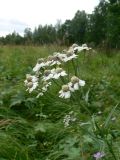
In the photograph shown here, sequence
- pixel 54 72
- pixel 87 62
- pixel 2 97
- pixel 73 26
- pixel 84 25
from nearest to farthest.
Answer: pixel 54 72
pixel 2 97
pixel 87 62
pixel 73 26
pixel 84 25

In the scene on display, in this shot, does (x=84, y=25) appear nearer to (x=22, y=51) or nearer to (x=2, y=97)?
(x=22, y=51)

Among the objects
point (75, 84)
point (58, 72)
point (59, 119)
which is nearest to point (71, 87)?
point (75, 84)

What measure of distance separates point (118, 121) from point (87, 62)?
11.2 ft

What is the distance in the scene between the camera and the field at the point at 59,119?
258 centimetres

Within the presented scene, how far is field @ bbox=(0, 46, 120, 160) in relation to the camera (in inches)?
101

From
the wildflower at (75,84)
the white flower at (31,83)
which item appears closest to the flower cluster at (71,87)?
the wildflower at (75,84)

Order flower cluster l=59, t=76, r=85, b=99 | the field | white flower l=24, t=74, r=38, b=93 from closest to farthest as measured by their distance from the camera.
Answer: flower cluster l=59, t=76, r=85, b=99 < white flower l=24, t=74, r=38, b=93 < the field

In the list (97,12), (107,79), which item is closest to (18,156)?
(107,79)

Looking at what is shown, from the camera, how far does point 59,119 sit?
4078 mm

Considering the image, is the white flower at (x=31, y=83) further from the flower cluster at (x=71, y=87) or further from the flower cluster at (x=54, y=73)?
the flower cluster at (x=71, y=87)

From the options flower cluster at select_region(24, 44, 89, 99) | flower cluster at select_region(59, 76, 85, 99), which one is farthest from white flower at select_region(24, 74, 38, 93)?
flower cluster at select_region(59, 76, 85, 99)

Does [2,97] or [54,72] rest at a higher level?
[54,72]

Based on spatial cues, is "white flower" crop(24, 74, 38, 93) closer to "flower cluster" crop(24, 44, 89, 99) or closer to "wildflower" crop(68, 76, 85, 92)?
"flower cluster" crop(24, 44, 89, 99)

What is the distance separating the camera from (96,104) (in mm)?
4477
